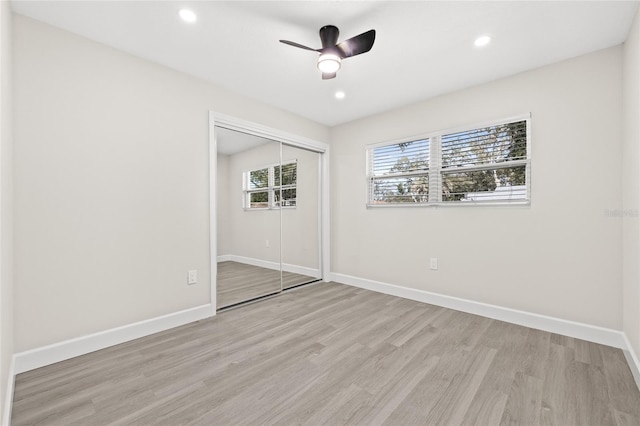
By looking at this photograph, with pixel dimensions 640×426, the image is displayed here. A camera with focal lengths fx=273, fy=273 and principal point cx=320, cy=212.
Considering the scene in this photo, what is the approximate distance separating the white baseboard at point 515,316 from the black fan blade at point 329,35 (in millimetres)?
2916

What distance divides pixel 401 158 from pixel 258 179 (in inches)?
77.8

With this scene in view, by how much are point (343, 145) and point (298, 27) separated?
2.33 m

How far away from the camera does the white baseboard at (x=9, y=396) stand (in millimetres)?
1409

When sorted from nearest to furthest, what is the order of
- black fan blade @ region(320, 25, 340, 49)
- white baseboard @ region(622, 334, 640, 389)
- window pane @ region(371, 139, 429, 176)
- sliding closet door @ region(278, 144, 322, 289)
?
white baseboard @ region(622, 334, 640, 389), black fan blade @ region(320, 25, 340, 49), window pane @ region(371, 139, 429, 176), sliding closet door @ region(278, 144, 322, 289)

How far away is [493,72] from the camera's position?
9.05 ft

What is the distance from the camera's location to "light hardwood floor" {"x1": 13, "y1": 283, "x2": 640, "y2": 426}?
1541 mm

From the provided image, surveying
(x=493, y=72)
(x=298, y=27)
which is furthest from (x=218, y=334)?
(x=493, y=72)

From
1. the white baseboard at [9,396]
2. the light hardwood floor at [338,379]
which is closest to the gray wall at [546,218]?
the light hardwood floor at [338,379]

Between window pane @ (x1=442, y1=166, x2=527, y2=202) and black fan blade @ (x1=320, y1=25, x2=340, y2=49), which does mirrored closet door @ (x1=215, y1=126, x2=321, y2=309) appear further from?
window pane @ (x1=442, y1=166, x2=527, y2=202)

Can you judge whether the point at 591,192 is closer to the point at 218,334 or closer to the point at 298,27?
the point at 298,27

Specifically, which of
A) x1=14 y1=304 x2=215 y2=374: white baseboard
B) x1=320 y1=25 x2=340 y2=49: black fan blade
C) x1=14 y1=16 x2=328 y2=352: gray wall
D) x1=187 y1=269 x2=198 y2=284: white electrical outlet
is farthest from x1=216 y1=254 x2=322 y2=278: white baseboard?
x1=320 y1=25 x2=340 y2=49: black fan blade

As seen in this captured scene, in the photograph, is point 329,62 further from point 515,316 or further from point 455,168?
point 515,316

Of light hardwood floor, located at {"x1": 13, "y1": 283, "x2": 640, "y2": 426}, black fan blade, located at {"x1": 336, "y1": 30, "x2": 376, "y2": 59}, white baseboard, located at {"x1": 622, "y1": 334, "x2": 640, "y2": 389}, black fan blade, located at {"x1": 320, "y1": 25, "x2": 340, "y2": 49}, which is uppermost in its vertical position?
black fan blade, located at {"x1": 320, "y1": 25, "x2": 340, "y2": 49}

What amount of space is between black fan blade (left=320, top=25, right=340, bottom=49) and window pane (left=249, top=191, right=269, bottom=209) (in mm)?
2174
